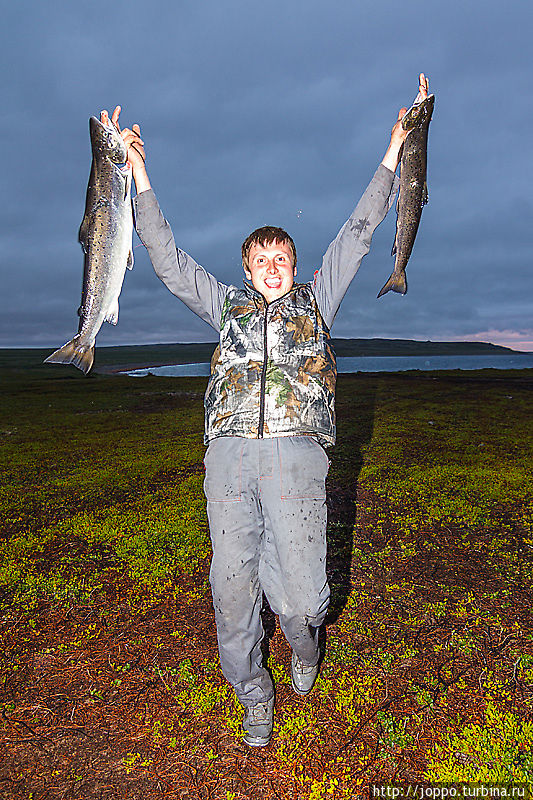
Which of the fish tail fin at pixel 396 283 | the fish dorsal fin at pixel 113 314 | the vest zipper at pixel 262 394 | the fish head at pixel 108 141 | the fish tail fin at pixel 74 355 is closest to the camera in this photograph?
the vest zipper at pixel 262 394

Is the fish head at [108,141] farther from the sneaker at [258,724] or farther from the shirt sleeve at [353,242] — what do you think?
the sneaker at [258,724]

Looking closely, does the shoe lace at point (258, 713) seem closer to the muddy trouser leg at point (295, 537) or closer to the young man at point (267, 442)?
the young man at point (267, 442)

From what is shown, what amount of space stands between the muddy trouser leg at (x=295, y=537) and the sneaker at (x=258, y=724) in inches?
22.6

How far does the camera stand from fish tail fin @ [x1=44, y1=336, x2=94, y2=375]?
4.70 m

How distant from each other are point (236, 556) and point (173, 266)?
2393mm

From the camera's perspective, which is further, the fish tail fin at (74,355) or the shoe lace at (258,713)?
the fish tail fin at (74,355)

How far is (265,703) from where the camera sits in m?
3.83

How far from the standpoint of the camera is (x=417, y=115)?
175 inches

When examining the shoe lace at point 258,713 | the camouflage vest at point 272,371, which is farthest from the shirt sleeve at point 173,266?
the shoe lace at point 258,713

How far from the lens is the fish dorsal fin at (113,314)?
489cm

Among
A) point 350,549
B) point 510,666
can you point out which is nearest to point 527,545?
point 350,549

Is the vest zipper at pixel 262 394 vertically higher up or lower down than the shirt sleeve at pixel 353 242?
lower down

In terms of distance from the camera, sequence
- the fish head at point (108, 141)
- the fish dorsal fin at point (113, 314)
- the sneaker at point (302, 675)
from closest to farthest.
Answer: the sneaker at point (302, 675) → the fish head at point (108, 141) → the fish dorsal fin at point (113, 314)

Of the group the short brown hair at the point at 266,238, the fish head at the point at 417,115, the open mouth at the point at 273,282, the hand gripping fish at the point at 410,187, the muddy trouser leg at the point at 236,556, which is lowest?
the muddy trouser leg at the point at 236,556
